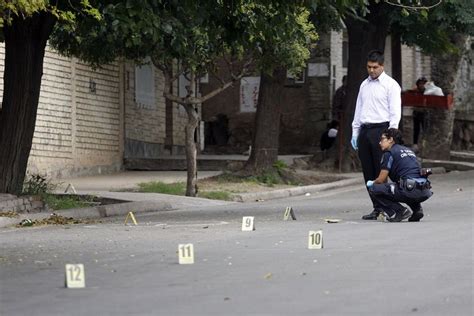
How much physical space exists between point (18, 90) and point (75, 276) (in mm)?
10045

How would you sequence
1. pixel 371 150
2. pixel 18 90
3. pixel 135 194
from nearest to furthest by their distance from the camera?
pixel 371 150 → pixel 18 90 → pixel 135 194

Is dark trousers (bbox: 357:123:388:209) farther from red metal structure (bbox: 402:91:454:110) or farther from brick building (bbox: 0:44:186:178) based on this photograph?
red metal structure (bbox: 402:91:454:110)

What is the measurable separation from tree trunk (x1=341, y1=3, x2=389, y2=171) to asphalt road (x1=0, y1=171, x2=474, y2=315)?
1326 cm

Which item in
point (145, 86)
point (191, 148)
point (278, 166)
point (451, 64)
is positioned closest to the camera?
point (191, 148)

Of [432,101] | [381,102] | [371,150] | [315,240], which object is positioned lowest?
[315,240]

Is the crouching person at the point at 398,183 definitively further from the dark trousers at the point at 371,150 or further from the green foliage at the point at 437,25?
the green foliage at the point at 437,25

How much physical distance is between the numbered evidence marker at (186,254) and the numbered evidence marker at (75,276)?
1.66m

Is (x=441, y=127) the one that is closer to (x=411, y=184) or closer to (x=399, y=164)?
(x=399, y=164)

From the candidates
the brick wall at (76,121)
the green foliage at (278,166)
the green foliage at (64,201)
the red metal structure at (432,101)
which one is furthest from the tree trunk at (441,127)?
the green foliage at (64,201)

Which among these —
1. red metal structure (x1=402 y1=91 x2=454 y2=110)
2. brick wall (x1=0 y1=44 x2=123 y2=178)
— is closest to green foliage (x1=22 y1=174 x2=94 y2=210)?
brick wall (x1=0 y1=44 x2=123 y2=178)

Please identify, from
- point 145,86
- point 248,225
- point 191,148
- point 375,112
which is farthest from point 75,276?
point 145,86

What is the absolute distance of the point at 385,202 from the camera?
16.3 metres

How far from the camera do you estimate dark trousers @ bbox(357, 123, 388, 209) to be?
1686 centimetres

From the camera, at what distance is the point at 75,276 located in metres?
9.92
